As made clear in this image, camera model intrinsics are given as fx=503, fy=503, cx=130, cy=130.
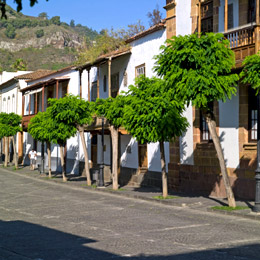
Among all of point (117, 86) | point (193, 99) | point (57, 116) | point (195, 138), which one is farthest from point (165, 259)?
point (117, 86)

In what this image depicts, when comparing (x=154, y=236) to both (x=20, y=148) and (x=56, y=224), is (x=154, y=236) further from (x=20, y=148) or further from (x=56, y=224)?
(x=20, y=148)

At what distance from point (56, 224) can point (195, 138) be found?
8738 mm

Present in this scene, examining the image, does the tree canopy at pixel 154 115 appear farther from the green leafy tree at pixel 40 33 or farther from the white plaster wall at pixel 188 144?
the green leafy tree at pixel 40 33

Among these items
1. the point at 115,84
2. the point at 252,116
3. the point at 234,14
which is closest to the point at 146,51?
the point at 115,84

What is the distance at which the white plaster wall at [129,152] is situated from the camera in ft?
85.4

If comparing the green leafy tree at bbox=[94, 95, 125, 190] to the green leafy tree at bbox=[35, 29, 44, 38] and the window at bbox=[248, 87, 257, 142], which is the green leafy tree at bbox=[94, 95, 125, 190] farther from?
the green leafy tree at bbox=[35, 29, 44, 38]

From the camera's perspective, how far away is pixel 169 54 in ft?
51.6

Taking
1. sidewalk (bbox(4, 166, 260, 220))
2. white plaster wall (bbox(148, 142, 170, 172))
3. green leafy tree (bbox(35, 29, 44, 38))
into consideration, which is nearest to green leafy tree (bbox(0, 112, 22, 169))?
sidewalk (bbox(4, 166, 260, 220))

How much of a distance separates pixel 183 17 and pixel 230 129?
5712mm

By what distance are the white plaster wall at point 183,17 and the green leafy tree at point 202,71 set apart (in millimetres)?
5832

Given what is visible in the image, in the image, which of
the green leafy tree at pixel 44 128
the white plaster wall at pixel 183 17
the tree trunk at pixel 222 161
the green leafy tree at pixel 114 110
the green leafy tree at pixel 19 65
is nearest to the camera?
the tree trunk at pixel 222 161

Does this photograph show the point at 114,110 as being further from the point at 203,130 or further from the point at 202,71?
the point at 202,71

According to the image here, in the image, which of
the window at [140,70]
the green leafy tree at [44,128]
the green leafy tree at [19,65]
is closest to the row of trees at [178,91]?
the green leafy tree at [44,128]

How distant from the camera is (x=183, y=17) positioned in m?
21.3
